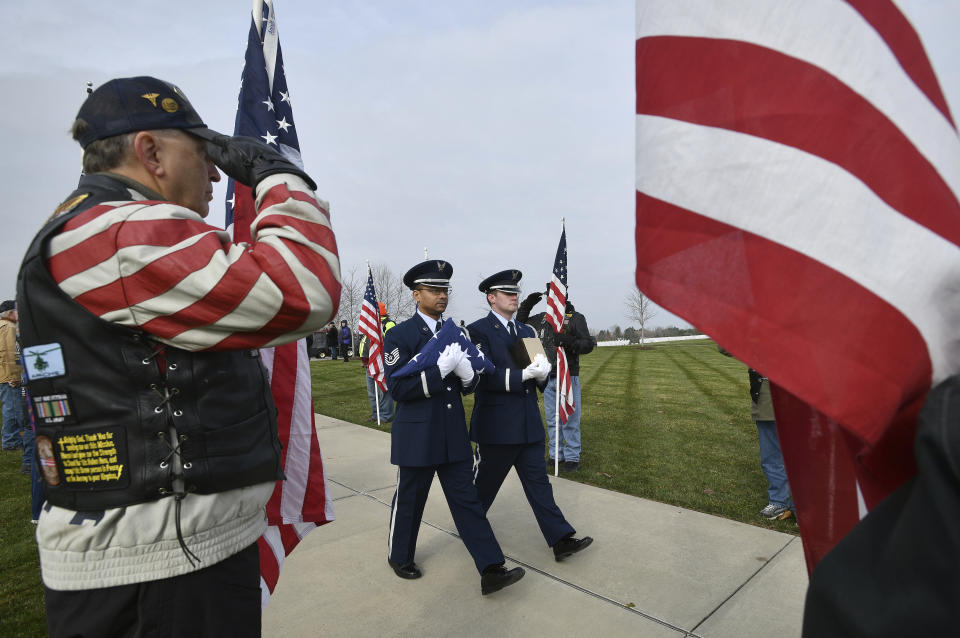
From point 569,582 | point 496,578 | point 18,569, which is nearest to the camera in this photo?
point 496,578

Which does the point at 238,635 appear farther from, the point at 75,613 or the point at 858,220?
the point at 858,220

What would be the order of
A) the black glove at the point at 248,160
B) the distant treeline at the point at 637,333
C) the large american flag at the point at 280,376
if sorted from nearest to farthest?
the black glove at the point at 248,160 → the large american flag at the point at 280,376 → the distant treeline at the point at 637,333

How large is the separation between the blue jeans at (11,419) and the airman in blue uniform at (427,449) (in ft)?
26.1

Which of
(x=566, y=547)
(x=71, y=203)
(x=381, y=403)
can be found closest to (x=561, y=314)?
(x=566, y=547)

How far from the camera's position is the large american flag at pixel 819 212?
2.55ft

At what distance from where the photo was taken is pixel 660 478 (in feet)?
19.6

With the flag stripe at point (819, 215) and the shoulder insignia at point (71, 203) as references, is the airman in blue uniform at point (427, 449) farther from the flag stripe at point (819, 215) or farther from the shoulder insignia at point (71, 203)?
the flag stripe at point (819, 215)

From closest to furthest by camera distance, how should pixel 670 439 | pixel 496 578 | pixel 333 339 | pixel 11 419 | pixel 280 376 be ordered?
1. pixel 280 376
2. pixel 496 578
3. pixel 670 439
4. pixel 11 419
5. pixel 333 339

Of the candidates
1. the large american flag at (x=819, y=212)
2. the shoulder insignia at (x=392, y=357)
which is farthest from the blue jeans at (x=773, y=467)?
the large american flag at (x=819, y=212)

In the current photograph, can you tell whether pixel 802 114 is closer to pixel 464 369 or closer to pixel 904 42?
pixel 904 42

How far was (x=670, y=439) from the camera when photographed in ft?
26.6

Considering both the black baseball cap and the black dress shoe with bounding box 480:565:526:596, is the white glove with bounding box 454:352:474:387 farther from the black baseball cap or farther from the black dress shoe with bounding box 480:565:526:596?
the black baseball cap

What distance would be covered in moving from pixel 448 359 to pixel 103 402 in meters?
2.56

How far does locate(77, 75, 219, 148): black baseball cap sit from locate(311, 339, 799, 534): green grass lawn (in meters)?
4.92
